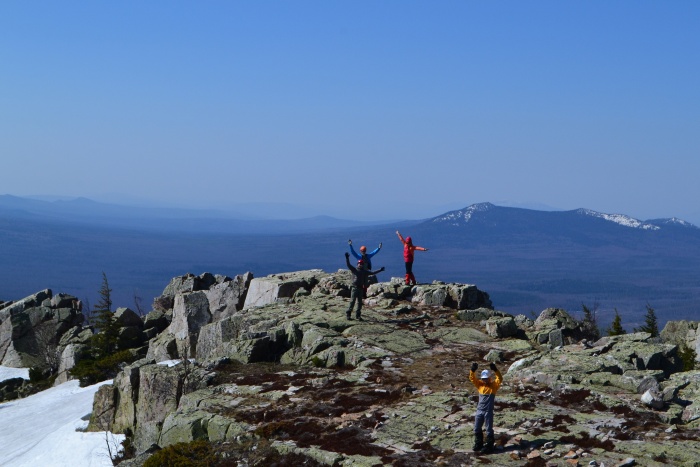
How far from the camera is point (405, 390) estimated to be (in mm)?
31078

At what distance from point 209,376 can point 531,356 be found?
1538 cm

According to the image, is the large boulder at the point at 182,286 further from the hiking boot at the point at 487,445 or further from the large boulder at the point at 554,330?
the hiking boot at the point at 487,445

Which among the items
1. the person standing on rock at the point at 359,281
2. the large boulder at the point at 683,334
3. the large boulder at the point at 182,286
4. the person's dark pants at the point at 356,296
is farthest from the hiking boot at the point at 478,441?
the large boulder at the point at 182,286

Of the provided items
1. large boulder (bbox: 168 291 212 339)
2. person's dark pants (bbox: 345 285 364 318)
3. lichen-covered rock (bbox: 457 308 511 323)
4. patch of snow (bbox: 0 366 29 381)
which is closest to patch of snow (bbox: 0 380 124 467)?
large boulder (bbox: 168 291 212 339)

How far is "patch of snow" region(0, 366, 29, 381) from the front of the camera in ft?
261

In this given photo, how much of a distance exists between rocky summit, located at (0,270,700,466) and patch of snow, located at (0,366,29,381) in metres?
35.4

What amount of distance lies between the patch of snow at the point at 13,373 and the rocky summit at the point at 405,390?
3542cm

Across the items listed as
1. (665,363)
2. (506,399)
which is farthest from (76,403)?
(665,363)

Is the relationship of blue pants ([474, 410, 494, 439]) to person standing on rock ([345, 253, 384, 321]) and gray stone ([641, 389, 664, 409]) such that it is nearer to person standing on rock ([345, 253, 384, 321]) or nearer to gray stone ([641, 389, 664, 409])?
gray stone ([641, 389, 664, 409])

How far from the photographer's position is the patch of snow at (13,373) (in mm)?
79562

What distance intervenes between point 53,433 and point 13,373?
42.6 meters

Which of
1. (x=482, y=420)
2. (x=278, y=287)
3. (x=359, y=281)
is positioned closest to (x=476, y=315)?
(x=359, y=281)

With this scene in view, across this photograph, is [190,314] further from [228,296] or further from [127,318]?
[127,318]

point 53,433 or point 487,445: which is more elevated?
point 487,445
